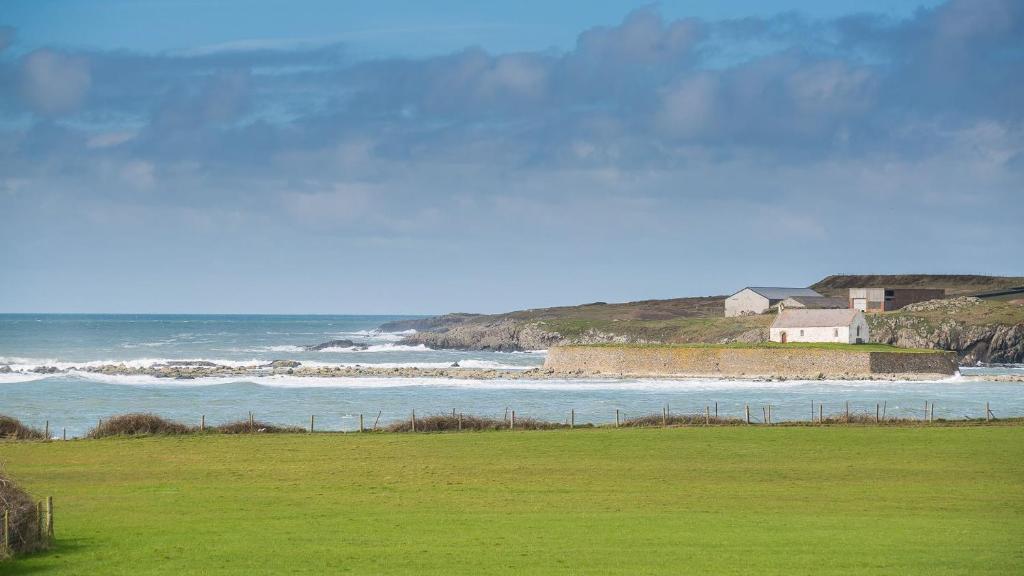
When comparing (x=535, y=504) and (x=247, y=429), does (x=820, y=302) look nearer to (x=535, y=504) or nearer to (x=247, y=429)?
(x=247, y=429)

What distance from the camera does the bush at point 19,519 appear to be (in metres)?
18.0

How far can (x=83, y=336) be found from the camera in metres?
170

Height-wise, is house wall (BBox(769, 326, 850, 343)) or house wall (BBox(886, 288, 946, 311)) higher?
house wall (BBox(886, 288, 946, 311))

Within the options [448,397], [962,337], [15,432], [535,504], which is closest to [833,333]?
[962,337]

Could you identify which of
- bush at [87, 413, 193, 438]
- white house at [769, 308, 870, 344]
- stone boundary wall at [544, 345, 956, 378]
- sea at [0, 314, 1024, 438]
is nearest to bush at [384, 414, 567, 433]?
sea at [0, 314, 1024, 438]

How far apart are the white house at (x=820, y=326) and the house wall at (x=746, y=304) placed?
32.8 meters

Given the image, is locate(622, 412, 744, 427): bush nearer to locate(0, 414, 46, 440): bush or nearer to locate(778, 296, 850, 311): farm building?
locate(0, 414, 46, 440): bush

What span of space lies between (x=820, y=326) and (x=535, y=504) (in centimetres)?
6913

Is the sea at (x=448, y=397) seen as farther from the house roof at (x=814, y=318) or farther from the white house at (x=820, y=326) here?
the house roof at (x=814, y=318)

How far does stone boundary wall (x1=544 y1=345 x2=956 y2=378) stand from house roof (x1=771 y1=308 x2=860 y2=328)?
29.3 ft

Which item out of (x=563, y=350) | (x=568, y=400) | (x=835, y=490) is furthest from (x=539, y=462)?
(x=563, y=350)

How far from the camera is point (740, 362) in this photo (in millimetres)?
80875

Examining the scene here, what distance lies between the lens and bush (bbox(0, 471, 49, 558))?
18047mm

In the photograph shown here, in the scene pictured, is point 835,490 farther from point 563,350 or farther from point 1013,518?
point 563,350
